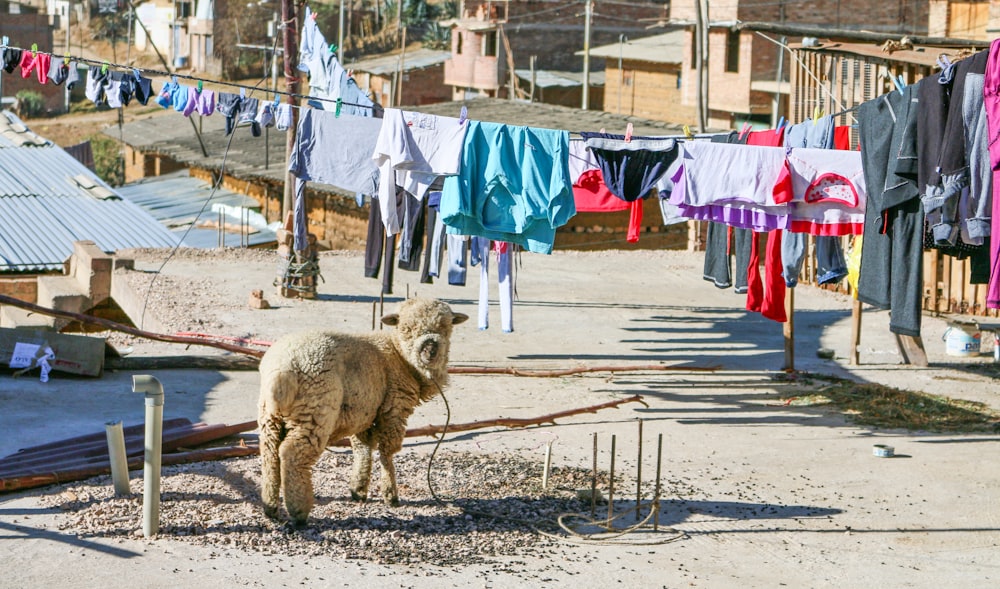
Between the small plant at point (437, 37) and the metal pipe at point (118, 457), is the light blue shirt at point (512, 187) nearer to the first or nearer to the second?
the metal pipe at point (118, 457)

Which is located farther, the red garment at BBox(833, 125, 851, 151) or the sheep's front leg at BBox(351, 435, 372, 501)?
the red garment at BBox(833, 125, 851, 151)

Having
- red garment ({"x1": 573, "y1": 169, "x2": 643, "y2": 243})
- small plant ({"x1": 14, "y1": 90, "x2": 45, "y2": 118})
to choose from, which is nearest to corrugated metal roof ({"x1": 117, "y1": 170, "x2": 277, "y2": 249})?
red garment ({"x1": 573, "y1": 169, "x2": 643, "y2": 243})

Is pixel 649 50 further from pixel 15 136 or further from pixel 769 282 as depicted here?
pixel 769 282

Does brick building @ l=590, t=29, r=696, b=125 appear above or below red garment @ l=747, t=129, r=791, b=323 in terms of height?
above

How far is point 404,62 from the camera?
185 feet

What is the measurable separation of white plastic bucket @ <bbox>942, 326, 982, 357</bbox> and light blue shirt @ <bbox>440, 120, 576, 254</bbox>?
7352mm

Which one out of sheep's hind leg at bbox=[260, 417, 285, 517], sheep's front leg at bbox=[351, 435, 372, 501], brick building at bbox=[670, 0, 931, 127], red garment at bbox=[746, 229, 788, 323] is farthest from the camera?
brick building at bbox=[670, 0, 931, 127]

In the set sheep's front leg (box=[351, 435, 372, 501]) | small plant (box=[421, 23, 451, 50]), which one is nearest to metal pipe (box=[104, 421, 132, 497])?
sheep's front leg (box=[351, 435, 372, 501])

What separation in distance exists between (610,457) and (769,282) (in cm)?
412

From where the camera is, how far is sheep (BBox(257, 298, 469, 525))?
865 cm

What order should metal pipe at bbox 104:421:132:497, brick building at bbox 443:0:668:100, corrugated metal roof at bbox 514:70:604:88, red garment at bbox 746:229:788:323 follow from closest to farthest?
1. metal pipe at bbox 104:421:132:497
2. red garment at bbox 746:229:788:323
3. corrugated metal roof at bbox 514:70:604:88
4. brick building at bbox 443:0:668:100

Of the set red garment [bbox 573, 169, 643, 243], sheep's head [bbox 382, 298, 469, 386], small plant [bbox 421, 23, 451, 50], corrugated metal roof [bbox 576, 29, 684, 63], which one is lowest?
sheep's head [bbox 382, 298, 469, 386]

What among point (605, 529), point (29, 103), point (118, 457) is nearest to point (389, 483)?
point (605, 529)

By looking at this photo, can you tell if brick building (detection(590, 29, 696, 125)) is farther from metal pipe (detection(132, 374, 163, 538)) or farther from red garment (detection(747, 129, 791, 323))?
metal pipe (detection(132, 374, 163, 538))
